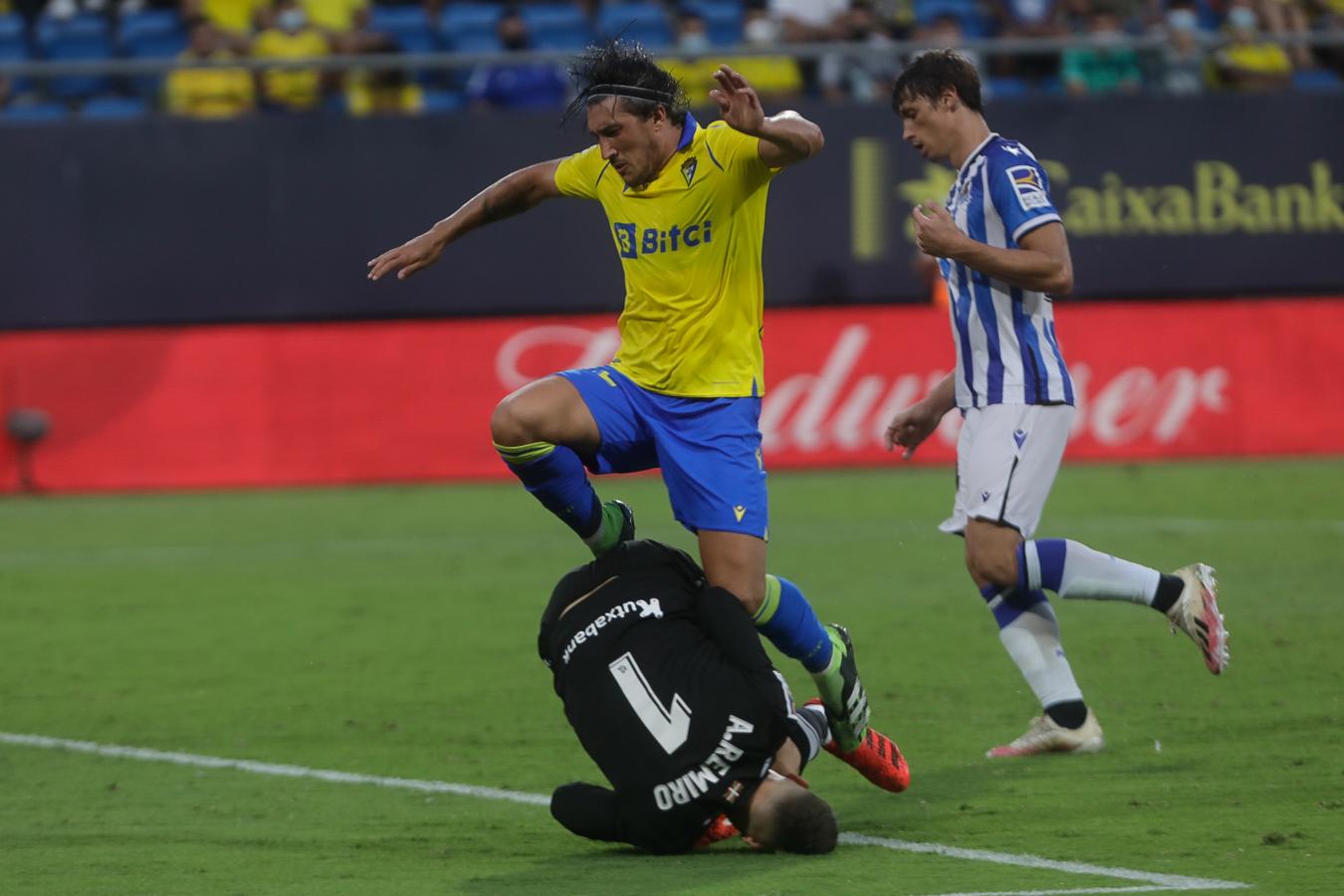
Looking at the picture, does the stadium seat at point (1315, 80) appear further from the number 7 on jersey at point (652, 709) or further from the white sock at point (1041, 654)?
the number 7 on jersey at point (652, 709)

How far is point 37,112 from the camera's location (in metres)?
15.5

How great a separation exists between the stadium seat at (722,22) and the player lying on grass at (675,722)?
38.7 feet

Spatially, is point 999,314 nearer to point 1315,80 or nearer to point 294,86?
point 294,86

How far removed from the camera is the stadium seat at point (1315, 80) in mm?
16062

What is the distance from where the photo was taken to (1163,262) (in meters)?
15.8

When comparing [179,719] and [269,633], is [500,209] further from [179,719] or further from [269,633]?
[269,633]

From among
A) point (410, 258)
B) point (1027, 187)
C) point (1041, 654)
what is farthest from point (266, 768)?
point (1027, 187)

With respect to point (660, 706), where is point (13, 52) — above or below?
below

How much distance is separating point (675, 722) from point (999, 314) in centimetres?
192

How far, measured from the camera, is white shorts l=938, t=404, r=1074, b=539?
247 inches

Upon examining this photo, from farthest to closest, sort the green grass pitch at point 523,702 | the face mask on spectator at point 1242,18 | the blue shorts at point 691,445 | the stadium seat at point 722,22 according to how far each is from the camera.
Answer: the stadium seat at point 722,22
the face mask on spectator at point 1242,18
the blue shorts at point 691,445
the green grass pitch at point 523,702

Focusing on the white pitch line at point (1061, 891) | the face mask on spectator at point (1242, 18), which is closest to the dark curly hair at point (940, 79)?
the white pitch line at point (1061, 891)

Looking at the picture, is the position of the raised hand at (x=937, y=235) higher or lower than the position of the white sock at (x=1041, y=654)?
higher

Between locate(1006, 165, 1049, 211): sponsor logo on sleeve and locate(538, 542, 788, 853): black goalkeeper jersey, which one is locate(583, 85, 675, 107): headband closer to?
locate(1006, 165, 1049, 211): sponsor logo on sleeve
